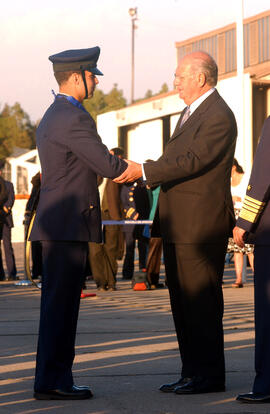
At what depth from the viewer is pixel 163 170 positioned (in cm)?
595

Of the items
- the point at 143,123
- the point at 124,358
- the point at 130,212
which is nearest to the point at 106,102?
the point at 143,123

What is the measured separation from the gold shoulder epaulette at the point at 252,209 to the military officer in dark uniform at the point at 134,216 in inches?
358

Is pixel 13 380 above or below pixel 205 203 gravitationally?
below

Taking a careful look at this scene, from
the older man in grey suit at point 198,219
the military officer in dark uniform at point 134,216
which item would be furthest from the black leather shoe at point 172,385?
the military officer in dark uniform at point 134,216

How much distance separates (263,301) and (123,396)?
3.17 feet

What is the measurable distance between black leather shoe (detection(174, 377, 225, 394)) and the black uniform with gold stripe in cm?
37

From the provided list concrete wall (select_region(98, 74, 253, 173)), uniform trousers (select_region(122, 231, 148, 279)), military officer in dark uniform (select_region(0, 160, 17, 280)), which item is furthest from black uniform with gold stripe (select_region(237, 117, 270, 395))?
concrete wall (select_region(98, 74, 253, 173))

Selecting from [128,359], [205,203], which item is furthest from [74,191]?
[128,359]

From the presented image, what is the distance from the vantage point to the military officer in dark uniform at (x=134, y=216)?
51.8 feet

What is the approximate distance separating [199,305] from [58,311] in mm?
842

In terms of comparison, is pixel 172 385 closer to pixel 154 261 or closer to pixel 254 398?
pixel 254 398

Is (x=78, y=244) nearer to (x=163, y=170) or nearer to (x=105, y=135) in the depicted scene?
(x=163, y=170)

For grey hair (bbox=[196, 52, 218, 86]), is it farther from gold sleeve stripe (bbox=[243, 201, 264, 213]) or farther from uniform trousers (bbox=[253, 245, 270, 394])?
uniform trousers (bbox=[253, 245, 270, 394])

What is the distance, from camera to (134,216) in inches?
620
